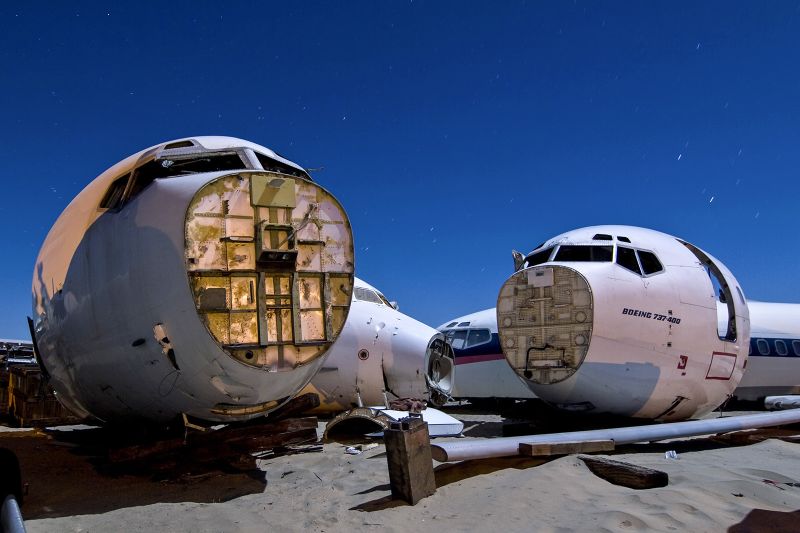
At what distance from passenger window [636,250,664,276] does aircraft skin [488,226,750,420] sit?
2 cm

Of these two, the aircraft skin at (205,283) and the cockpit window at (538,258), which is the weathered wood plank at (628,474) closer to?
the aircraft skin at (205,283)

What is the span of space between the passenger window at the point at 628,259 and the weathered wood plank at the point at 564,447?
12.3 ft

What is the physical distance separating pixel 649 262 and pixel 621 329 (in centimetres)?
151

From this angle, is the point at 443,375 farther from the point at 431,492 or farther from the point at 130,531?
the point at 130,531

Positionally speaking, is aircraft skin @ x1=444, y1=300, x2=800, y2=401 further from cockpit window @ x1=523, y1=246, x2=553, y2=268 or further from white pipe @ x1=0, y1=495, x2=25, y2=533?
white pipe @ x1=0, y1=495, x2=25, y2=533

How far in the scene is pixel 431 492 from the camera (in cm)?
535

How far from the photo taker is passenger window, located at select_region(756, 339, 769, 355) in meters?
17.6

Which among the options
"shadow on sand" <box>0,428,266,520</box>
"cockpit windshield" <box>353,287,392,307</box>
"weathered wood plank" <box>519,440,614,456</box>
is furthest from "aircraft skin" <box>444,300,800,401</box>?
"shadow on sand" <box>0,428,266,520</box>

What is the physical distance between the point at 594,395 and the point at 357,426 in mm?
4042

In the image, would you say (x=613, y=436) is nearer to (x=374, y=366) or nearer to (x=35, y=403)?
(x=374, y=366)

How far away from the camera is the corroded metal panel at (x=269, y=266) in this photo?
17.8ft

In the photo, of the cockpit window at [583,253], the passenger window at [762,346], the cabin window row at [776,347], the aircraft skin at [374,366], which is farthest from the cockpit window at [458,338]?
the cockpit window at [583,253]

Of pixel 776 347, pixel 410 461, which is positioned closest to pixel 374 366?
pixel 410 461

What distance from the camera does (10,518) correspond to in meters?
3.65
